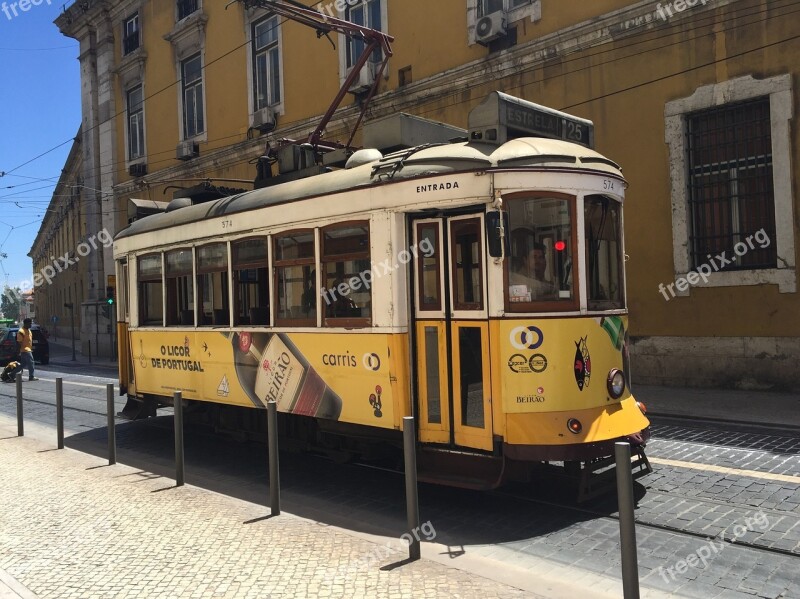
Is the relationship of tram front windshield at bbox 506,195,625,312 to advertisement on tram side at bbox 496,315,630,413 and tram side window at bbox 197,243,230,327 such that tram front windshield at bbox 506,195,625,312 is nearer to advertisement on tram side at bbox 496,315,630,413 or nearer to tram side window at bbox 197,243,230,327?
advertisement on tram side at bbox 496,315,630,413

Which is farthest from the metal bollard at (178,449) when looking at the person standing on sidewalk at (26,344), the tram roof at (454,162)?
the person standing on sidewalk at (26,344)

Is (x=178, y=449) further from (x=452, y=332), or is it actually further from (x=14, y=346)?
(x=14, y=346)

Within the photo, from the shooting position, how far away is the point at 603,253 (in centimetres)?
610

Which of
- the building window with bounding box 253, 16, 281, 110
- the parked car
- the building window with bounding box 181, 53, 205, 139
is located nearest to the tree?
the parked car

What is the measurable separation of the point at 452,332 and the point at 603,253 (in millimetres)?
1563

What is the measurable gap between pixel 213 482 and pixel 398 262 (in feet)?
10.6

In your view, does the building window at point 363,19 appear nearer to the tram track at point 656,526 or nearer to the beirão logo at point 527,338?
the beirão logo at point 527,338

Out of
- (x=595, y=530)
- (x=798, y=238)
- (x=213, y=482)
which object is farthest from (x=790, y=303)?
(x=213, y=482)

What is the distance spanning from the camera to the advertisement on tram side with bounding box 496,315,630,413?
555 cm

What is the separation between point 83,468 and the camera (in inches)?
309

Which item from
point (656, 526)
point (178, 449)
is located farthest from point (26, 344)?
point (656, 526)

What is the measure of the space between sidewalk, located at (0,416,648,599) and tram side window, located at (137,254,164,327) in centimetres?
319

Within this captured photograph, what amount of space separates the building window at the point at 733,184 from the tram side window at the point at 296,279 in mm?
8315

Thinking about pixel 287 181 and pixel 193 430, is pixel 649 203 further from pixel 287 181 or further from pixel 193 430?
pixel 193 430
